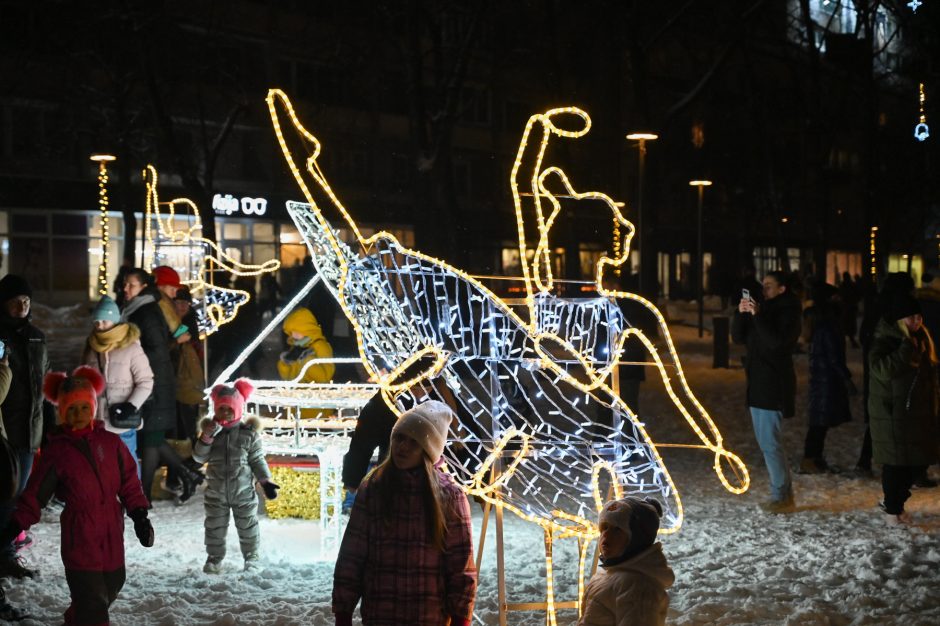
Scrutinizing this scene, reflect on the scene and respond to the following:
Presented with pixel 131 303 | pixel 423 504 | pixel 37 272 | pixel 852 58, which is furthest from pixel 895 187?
pixel 423 504

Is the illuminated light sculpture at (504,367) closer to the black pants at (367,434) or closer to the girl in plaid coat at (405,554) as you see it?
the black pants at (367,434)

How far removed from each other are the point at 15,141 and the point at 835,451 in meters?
29.0

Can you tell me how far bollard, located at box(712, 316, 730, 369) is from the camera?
19469mm

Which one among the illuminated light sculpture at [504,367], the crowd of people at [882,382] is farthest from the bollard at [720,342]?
the illuminated light sculpture at [504,367]

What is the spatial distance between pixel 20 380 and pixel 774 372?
17.7 feet

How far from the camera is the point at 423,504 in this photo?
164 inches

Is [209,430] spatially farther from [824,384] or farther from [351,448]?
[824,384]

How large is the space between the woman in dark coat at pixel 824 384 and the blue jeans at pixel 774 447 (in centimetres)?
177

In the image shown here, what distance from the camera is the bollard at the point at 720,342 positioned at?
19469mm

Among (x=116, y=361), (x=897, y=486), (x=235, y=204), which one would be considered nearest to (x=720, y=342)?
(x=897, y=486)

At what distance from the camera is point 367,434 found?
625 cm

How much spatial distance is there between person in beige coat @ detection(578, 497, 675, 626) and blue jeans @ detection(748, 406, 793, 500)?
4722mm

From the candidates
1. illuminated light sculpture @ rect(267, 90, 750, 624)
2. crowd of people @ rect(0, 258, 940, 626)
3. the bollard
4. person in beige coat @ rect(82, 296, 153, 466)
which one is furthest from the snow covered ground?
the bollard

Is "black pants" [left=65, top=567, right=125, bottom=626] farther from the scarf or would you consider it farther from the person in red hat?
the scarf
